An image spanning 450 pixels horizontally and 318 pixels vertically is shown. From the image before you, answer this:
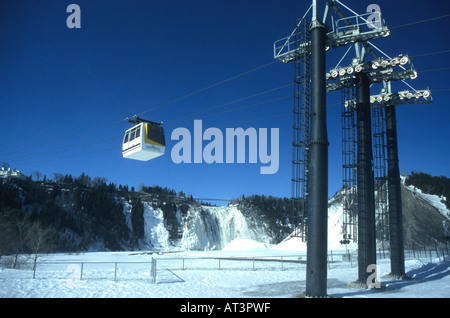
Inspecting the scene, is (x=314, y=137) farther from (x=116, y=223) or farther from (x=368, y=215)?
(x=116, y=223)

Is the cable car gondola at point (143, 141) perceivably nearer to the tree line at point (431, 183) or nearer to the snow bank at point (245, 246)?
the snow bank at point (245, 246)

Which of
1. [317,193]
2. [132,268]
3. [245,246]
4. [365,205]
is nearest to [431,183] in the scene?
[245,246]

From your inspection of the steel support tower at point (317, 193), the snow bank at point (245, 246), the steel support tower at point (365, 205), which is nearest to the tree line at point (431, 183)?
the snow bank at point (245, 246)

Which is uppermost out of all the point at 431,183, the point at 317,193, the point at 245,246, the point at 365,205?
the point at 431,183

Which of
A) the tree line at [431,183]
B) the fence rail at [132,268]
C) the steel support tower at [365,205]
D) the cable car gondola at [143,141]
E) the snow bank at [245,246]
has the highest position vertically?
the tree line at [431,183]

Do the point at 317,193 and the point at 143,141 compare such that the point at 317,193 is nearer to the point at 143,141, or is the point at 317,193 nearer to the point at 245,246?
the point at 143,141

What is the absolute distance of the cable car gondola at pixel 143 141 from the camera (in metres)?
19.7

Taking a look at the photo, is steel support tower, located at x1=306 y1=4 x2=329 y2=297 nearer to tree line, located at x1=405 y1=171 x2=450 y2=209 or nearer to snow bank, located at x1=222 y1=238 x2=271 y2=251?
snow bank, located at x1=222 y1=238 x2=271 y2=251

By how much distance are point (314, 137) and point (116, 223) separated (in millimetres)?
83174

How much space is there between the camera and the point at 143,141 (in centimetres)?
1953

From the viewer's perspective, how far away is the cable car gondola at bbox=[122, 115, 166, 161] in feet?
64.7

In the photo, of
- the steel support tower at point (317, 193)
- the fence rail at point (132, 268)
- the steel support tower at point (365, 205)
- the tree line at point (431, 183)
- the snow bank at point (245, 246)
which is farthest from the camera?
the tree line at point (431, 183)
